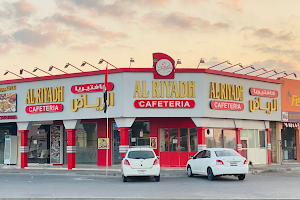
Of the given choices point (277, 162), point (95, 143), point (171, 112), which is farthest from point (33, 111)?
point (277, 162)

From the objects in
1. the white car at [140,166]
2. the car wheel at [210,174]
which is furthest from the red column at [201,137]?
the white car at [140,166]

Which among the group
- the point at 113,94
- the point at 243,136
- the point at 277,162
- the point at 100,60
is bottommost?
the point at 277,162

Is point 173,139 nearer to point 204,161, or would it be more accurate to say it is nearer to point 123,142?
point 123,142

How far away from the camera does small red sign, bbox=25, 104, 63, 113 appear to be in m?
29.1

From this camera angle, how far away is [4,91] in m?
31.9

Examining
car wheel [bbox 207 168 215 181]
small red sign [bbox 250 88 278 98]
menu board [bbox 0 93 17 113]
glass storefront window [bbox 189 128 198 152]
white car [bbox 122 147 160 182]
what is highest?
small red sign [bbox 250 88 278 98]

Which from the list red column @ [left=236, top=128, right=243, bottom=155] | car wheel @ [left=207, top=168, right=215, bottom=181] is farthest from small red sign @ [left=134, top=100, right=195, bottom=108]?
car wheel @ [left=207, top=168, right=215, bottom=181]

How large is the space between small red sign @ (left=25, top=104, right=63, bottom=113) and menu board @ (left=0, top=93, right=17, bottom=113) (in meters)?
1.36

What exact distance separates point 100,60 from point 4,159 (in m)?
13.0

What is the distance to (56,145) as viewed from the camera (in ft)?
111

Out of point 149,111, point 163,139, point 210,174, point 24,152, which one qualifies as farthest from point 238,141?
point 24,152

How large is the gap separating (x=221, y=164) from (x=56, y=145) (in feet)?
57.6

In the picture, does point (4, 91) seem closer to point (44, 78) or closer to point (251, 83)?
point (44, 78)

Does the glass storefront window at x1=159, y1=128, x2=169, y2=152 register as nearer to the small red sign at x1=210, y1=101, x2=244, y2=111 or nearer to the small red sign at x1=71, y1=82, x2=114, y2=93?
the small red sign at x1=210, y1=101, x2=244, y2=111
